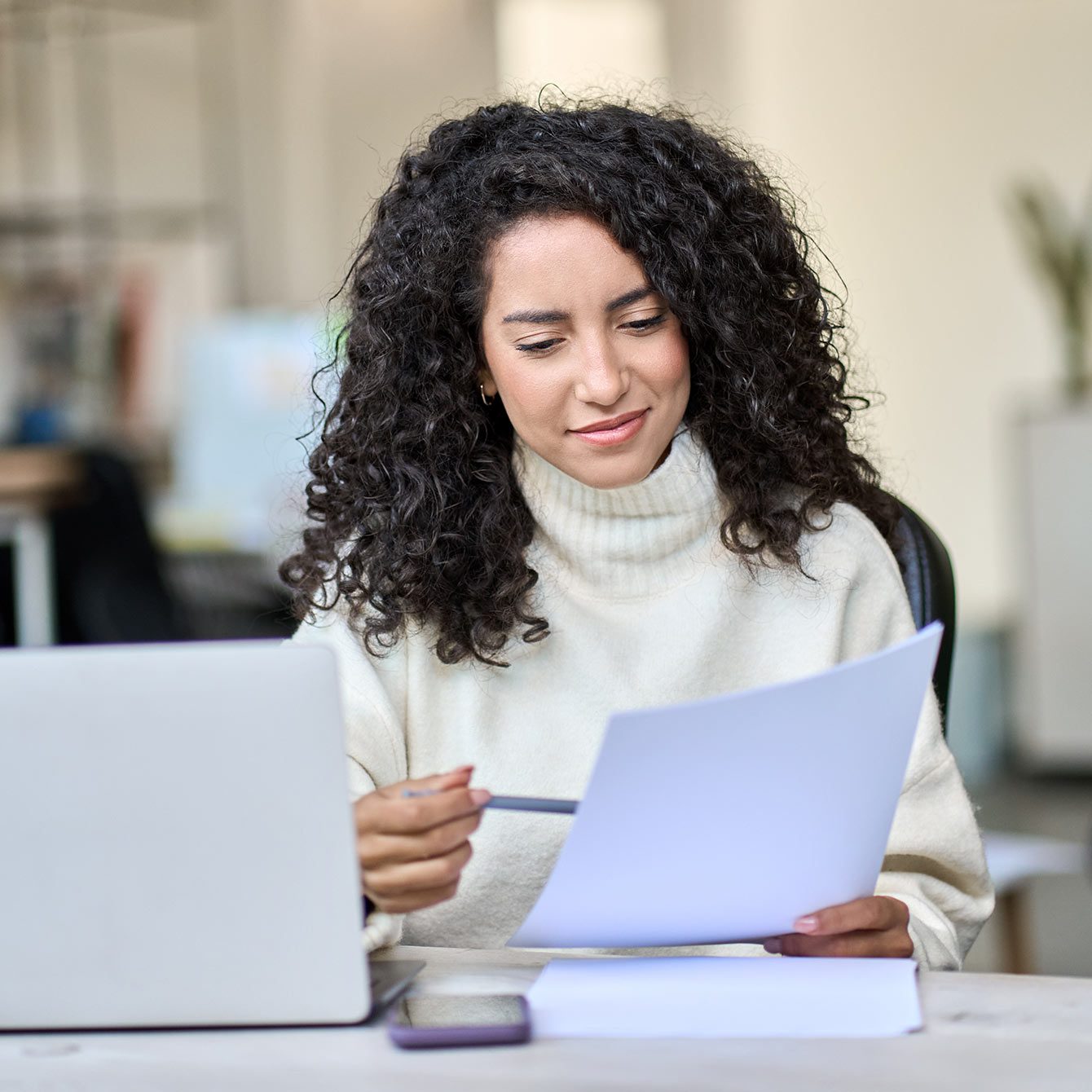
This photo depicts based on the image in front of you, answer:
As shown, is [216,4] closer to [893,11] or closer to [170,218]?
[170,218]

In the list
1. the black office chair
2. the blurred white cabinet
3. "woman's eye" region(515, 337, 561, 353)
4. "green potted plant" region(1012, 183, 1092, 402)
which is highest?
"green potted plant" region(1012, 183, 1092, 402)

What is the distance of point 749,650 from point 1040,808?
10.4ft

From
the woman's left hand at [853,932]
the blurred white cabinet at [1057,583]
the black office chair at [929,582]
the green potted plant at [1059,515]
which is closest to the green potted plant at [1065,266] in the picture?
the green potted plant at [1059,515]

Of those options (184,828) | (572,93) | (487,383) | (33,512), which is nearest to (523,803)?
(184,828)

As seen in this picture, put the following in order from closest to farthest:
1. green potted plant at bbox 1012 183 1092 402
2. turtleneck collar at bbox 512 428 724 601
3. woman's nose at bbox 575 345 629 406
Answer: woman's nose at bbox 575 345 629 406 → turtleneck collar at bbox 512 428 724 601 → green potted plant at bbox 1012 183 1092 402

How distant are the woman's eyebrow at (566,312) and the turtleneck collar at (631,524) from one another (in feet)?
0.46

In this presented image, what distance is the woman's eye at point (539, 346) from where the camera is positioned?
1.20m

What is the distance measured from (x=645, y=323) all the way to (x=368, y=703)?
1.21 ft

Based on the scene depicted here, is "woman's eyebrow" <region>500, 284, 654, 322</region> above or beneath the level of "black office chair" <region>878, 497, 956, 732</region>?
above

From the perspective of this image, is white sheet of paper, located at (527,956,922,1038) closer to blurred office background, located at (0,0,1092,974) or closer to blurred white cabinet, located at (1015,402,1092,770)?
blurred office background, located at (0,0,1092,974)

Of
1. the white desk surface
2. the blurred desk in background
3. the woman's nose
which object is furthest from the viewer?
the blurred desk in background

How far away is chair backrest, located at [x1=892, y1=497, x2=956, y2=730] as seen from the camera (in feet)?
4.40

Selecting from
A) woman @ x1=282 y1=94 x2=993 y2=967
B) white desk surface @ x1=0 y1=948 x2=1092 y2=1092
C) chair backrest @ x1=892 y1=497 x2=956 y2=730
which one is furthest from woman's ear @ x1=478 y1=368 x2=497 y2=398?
white desk surface @ x1=0 y1=948 x2=1092 y2=1092

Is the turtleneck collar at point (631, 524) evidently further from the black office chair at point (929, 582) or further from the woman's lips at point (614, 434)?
the black office chair at point (929, 582)
